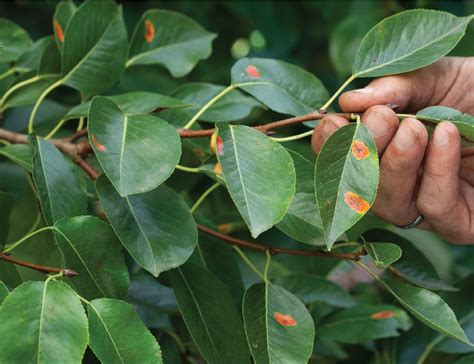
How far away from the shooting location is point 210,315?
78cm

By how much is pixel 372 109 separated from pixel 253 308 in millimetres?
214

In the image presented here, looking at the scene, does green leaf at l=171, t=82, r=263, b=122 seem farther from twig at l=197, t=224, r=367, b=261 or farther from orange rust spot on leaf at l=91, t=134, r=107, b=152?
orange rust spot on leaf at l=91, t=134, r=107, b=152

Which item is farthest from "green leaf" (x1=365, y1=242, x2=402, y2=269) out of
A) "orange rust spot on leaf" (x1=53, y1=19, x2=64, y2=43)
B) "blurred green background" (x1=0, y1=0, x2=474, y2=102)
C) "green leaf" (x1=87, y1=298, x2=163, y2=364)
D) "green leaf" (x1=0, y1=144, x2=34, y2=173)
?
"blurred green background" (x1=0, y1=0, x2=474, y2=102)

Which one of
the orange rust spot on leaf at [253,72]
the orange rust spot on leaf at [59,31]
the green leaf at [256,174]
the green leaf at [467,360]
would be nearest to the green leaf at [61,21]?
the orange rust spot on leaf at [59,31]

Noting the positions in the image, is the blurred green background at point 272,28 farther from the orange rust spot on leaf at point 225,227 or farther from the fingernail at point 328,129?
the fingernail at point 328,129

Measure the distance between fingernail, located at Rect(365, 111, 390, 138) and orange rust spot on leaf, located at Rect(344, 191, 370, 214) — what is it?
0.10 metres

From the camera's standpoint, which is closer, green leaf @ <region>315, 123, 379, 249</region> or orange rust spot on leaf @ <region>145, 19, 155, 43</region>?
green leaf @ <region>315, 123, 379, 249</region>

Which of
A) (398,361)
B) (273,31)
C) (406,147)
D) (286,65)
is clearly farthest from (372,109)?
(273,31)

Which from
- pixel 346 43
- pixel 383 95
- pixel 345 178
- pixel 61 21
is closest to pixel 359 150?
pixel 345 178

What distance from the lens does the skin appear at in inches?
29.3

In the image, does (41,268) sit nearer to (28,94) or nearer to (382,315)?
(28,94)

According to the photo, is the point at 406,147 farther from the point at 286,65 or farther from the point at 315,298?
the point at 315,298

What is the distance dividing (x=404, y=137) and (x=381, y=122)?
0.02m

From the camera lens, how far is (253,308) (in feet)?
2.50
